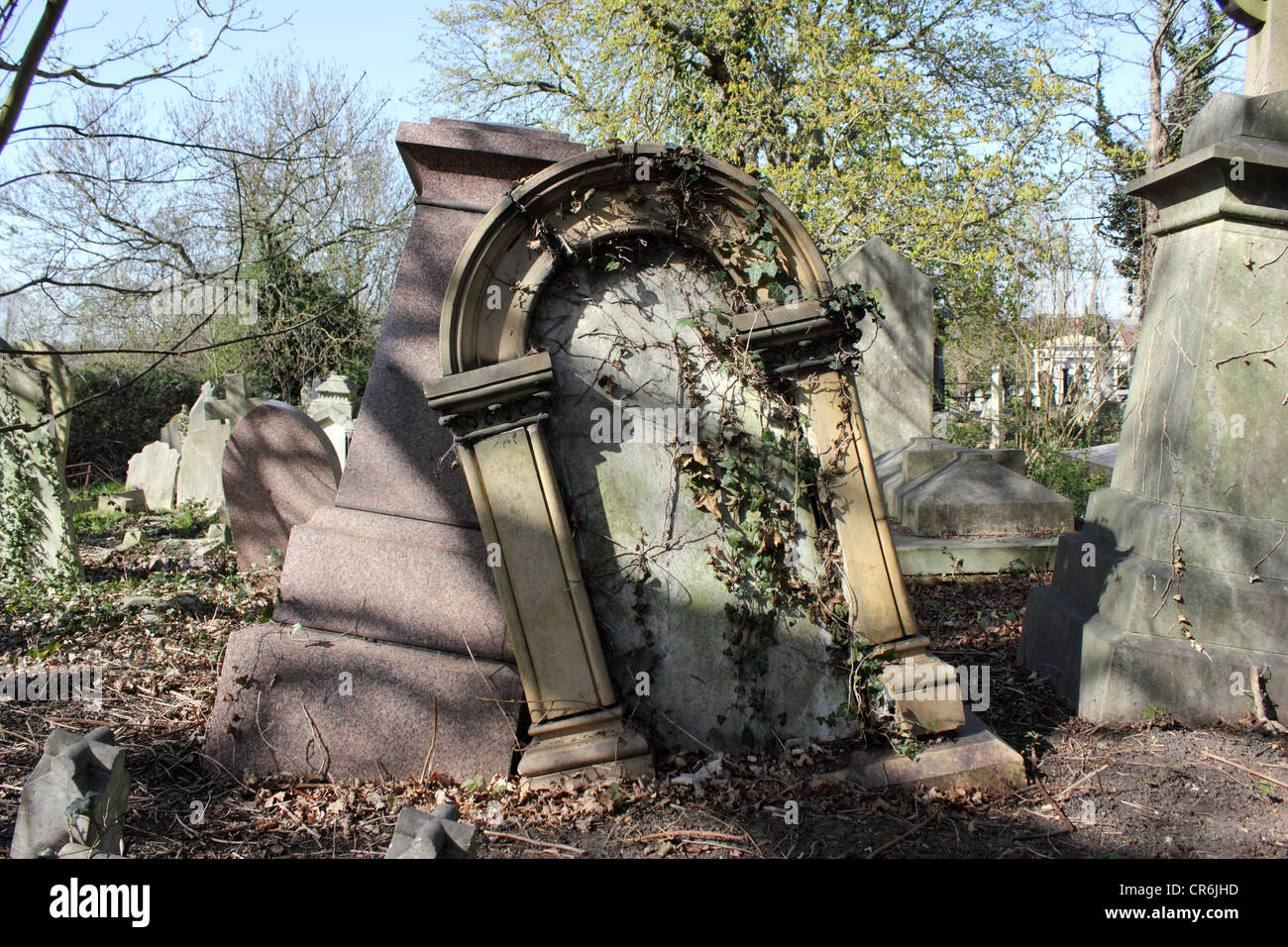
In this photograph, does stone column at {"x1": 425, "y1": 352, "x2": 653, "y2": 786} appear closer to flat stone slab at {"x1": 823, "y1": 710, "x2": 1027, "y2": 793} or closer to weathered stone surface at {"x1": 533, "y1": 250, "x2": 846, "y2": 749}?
weathered stone surface at {"x1": 533, "y1": 250, "x2": 846, "y2": 749}

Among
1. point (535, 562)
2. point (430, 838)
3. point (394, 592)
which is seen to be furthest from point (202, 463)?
A: point (430, 838)

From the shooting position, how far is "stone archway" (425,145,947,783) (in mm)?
3303

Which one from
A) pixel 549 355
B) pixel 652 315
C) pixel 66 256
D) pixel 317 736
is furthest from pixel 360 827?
pixel 66 256

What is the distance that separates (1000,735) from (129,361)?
1778 cm

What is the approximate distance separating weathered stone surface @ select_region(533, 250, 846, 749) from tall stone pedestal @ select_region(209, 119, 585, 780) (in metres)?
0.55

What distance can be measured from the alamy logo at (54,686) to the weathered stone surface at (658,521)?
105 inches

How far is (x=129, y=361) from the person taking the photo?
16469 mm

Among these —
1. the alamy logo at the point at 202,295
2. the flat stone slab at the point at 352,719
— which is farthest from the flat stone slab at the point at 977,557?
the alamy logo at the point at 202,295

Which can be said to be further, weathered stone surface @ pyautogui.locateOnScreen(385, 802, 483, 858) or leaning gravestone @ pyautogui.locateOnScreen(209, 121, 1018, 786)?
leaning gravestone @ pyautogui.locateOnScreen(209, 121, 1018, 786)

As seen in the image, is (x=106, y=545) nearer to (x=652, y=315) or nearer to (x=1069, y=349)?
(x=652, y=315)

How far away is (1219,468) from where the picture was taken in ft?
12.4

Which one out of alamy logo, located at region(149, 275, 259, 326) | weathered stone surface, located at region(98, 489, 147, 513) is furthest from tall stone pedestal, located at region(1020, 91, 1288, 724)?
weathered stone surface, located at region(98, 489, 147, 513)

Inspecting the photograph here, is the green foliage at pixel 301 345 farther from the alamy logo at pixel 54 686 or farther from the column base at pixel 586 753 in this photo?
the column base at pixel 586 753
